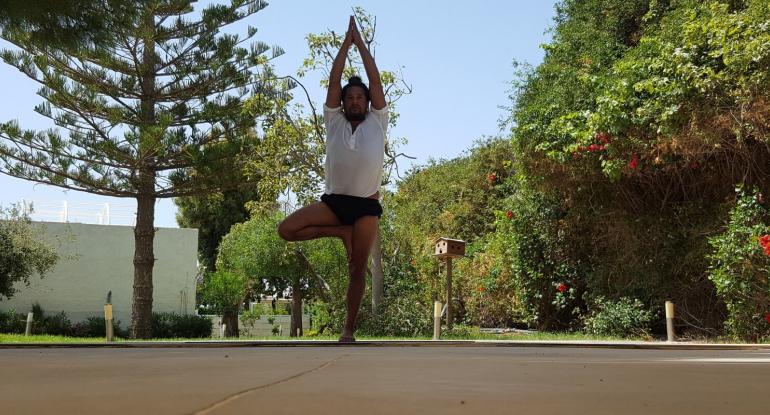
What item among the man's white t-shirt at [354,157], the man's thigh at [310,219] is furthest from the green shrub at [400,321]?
the man's white t-shirt at [354,157]

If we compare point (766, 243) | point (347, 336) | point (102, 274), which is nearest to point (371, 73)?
point (347, 336)

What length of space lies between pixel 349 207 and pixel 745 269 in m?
6.07

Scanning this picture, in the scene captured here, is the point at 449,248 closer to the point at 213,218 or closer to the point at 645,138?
the point at 645,138

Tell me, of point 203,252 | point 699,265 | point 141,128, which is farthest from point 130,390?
point 203,252

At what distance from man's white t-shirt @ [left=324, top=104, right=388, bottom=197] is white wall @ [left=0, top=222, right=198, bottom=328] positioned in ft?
62.8

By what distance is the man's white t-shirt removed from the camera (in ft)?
14.3

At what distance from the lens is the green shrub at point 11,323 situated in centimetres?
1977

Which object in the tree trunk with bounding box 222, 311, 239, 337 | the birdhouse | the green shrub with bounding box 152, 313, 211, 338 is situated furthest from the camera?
the tree trunk with bounding box 222, 311, 239, 337

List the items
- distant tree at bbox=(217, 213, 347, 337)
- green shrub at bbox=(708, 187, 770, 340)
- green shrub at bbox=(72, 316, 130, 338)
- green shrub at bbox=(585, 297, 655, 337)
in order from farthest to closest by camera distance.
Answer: green shrub at bbox=(72, 316, 130, 338)
distant tree at bbox=(217, 213, 347, 337)
green shrub at bbox=(585, 297, 655, 337)
green shrub at bbox=(708, 187, 770, 340)

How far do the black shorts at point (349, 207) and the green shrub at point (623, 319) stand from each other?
22.4ft

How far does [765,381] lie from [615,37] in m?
10.2

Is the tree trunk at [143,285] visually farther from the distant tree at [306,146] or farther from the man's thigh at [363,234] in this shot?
the man's thigh at [363,234]

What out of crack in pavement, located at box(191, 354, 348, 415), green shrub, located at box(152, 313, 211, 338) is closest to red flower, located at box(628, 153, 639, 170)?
crack in pavement, located at box(191, 354, 348, 415)

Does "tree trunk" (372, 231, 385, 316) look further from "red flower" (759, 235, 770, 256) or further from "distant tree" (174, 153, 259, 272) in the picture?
"distant tree" (174, 153, 259, 272)
